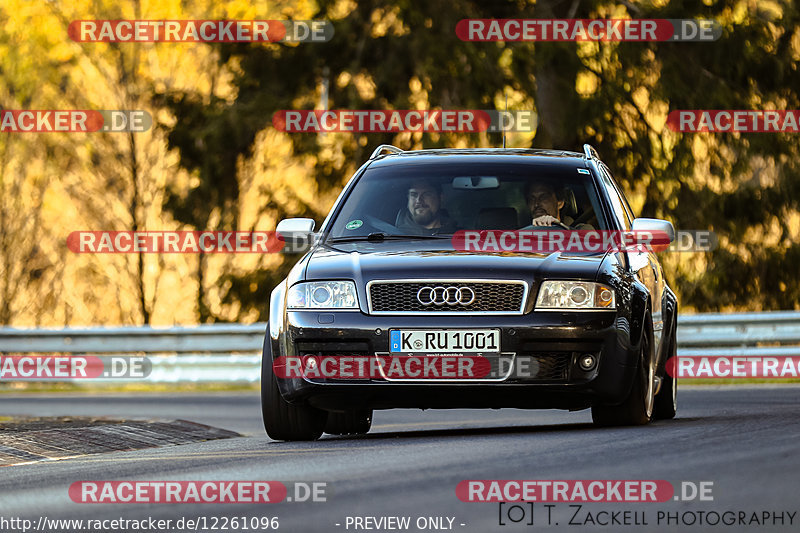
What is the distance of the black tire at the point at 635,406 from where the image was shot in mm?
9070

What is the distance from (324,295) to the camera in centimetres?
891

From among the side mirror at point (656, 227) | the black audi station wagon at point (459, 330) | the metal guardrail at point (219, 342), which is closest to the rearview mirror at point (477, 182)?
the black audi station wagon at point (459, 330)

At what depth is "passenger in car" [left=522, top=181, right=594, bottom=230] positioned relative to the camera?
9.87 metres

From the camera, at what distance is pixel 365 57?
2459 cm

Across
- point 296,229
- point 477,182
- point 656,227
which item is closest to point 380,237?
point 296,229

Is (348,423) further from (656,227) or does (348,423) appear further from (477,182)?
(656,227)

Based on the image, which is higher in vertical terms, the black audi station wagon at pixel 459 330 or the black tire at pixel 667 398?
the black audi station wagon at pixel 459 330

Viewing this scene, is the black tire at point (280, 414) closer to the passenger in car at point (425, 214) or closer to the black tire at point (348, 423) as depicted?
the black tire at point (348, 423)

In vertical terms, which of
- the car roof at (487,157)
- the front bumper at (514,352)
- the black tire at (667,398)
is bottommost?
the black tire at (667,398)

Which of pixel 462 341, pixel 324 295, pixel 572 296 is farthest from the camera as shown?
pixel 324 295

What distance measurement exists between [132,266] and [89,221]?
3.83ft

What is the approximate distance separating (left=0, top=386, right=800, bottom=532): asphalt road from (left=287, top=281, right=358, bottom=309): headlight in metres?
0.78

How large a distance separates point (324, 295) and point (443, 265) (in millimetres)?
676

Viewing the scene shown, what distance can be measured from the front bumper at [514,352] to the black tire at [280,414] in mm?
460
